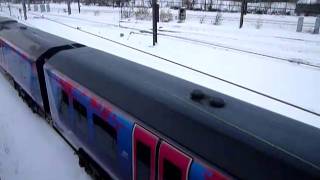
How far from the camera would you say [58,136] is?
10.3 metres

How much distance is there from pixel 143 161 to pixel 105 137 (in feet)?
4.78

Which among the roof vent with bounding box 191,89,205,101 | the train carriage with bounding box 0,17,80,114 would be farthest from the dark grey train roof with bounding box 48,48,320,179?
the train carriage with bounding box 0,17,80,114

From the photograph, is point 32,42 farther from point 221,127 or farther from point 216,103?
point 221,127

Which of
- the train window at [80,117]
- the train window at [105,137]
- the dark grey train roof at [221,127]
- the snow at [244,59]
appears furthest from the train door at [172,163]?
the snow at [244,59]

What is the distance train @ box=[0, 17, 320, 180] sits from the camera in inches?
146

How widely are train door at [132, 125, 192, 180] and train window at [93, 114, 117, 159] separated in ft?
2.55

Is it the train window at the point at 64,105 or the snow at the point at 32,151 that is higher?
the train window at the point at 64,105

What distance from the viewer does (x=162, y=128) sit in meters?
4.81

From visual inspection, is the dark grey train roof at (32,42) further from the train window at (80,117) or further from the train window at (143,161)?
the train window at (143,161)

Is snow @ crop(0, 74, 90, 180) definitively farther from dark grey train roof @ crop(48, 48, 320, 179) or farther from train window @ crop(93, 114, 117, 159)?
dark grey train roof @ crop(48, 48, 320, 179)

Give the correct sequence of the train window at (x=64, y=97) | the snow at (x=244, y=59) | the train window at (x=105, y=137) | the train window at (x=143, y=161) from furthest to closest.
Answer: the snow at (x=244, y=59) < the train window at (x=64, y=97) < the train window at (x=105, y=137) < the train window at (x=143, y=161)

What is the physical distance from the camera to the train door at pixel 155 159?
437 centimetres

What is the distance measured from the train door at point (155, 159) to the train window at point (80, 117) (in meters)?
2.22

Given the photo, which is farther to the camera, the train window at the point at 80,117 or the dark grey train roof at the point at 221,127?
the train window at the point at 80,117
